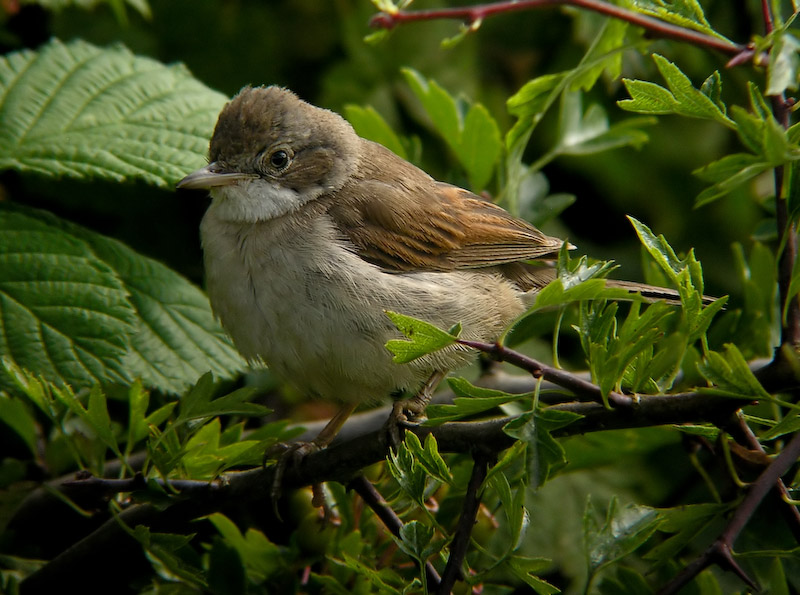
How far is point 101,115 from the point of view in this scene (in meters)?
2.72

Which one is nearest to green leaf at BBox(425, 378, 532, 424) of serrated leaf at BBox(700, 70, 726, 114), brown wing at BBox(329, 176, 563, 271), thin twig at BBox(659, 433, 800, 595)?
thin twig at BBox(659, 433, 800, 595)

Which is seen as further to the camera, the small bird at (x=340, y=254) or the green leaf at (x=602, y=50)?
the small bird at (x=340, y=254)

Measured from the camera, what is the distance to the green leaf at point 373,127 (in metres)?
3.01

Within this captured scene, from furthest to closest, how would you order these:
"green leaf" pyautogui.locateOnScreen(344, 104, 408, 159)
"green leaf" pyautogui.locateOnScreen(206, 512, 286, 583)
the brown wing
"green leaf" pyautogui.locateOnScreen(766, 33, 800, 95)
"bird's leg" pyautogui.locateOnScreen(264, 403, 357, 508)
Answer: "green leaf" pyautogui.locateOnScreen(344, 104, 408, 159) → the brown wing → "green leaf" pyautogui.locateOnScreen(206, 512, 286, 583) → "bird's leg" pyautogui.locateOnScreen(264, 403, 357, 508) → "green leaf" pyautogui.locateOnScreen(766, 33, 800, 95)

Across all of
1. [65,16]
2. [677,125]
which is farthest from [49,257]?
[677,125]

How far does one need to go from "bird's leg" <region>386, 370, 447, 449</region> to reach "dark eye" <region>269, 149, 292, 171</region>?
95 centimetres

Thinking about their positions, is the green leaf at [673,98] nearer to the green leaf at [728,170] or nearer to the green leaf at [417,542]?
the green leaf at [728,170]

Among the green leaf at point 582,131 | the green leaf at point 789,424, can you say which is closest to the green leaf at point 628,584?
the green leaf at point 789,424

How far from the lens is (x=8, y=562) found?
2.43 metres

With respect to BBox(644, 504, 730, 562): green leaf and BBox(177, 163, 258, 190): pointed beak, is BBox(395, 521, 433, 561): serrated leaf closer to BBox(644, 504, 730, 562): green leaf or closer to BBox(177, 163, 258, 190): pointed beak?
BBox(644, 504, 730, 562): green leaf

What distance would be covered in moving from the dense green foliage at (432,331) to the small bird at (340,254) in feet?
0.45

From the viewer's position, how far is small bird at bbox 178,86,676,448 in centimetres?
261

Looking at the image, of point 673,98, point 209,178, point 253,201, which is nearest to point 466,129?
point 253,201

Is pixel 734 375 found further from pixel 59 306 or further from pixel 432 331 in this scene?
pixel 59 306
